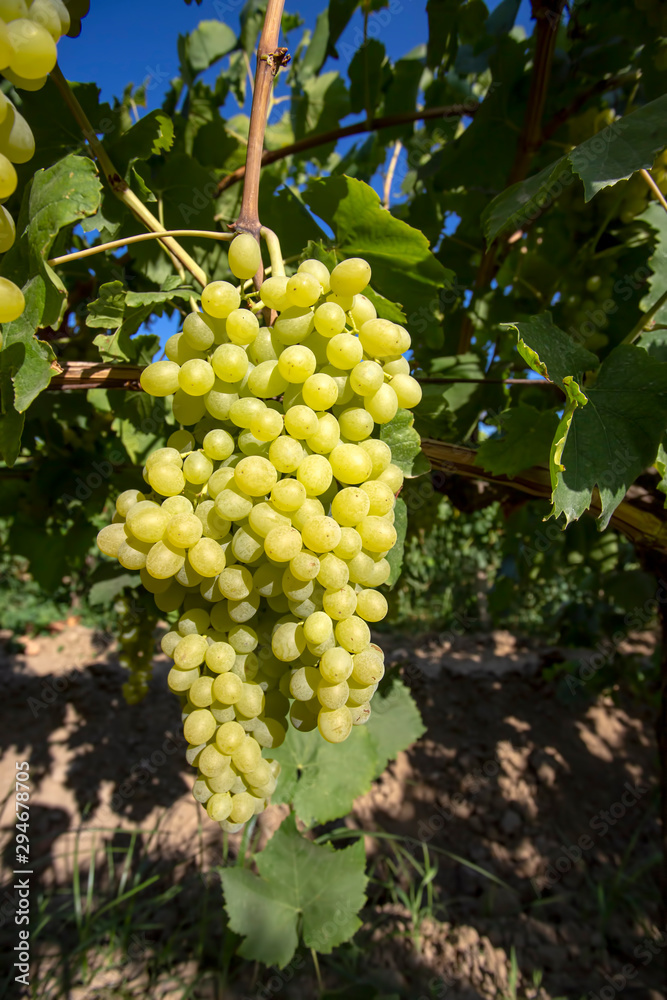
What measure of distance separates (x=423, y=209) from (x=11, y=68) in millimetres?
1642

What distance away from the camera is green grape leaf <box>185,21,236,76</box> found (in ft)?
7.37

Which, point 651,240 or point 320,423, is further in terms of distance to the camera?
point 651,240

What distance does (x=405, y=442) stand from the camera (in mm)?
886

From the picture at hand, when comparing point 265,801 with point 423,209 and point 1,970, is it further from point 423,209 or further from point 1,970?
point 1,970

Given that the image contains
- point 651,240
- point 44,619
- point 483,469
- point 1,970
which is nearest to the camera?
point 483,469

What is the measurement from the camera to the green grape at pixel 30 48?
594 millimetres

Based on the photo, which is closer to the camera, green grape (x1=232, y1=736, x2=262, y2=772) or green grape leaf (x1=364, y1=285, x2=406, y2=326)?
green grape (x1=232, y1=736, x2=262, y2=772)

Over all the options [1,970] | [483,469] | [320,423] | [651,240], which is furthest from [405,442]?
[1,970]

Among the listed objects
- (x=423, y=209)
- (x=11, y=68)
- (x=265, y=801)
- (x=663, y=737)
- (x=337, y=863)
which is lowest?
(x=337, y=863)

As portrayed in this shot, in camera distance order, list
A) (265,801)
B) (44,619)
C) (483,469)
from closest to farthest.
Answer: (265,801), (483,469), (44,619)

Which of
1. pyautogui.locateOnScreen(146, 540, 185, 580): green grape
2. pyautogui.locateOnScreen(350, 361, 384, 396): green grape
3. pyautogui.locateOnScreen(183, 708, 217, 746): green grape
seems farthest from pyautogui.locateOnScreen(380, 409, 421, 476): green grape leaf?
pyautogui.locateOnScreen(183, 708, 217, 746): green grape

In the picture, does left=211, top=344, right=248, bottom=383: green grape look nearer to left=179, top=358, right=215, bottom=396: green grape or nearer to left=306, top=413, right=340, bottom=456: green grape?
left=179, top=358, right=215, bottom=396: green grape

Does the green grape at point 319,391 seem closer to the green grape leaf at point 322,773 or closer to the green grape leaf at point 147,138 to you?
the green grape leaf at point 147,138

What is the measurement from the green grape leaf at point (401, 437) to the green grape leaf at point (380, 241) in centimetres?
33
